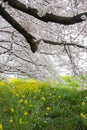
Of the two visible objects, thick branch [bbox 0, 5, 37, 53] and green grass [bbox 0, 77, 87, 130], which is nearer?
thick branch [bbox 0, 5, 37, 53]

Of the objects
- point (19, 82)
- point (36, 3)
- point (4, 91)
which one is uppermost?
point (36, 3)

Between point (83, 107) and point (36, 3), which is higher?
point (36, 3)

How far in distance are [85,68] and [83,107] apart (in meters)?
2.08

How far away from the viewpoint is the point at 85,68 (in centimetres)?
432

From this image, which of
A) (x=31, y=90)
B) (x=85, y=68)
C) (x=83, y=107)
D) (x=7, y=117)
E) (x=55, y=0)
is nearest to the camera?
(x=55, y=0)

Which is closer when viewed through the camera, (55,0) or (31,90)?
(55,0)

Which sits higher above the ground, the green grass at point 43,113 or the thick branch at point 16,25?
the thick branch at point 16,25

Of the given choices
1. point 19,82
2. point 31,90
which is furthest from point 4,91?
point 19,82

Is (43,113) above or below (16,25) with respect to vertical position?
below

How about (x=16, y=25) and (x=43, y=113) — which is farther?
(x=43, y=113)

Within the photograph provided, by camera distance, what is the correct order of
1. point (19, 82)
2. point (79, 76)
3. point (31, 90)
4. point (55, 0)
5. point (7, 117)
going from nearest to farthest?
point (55, 0) → point (79, 76) → point (7, 117) → point (31, 90) → point (19, 82)

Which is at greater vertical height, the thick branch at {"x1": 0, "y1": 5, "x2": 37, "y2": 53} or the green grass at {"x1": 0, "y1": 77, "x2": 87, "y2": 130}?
the thick branch at {"x1": 0, "y1": 5, "x2": 37, "y2": 53}

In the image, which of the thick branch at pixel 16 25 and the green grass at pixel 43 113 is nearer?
the thick branch at pixel 16 25

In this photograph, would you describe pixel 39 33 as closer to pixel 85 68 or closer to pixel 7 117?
pixel 85 68
